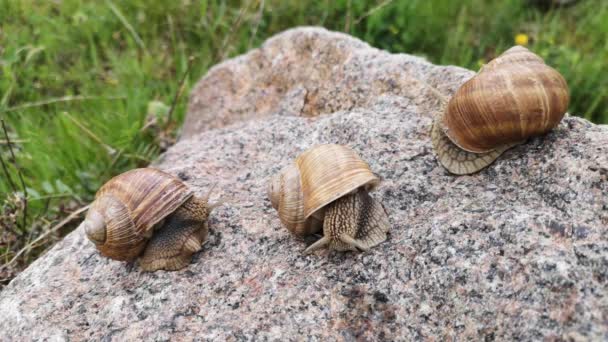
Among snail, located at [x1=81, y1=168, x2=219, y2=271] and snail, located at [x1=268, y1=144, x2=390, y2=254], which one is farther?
snail, located at [x1=81, y1=168, x2=219, y2=271]

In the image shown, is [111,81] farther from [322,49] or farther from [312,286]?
[312,286]

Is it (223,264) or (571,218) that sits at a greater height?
(571,218)

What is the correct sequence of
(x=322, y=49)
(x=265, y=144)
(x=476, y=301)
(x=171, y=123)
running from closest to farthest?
1. (x=476, y=301)
2. (x=265, y=144)
3. (x=322, y=49)
4. (x=171, y=123)

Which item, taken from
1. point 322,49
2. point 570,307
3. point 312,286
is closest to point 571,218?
point 570,307

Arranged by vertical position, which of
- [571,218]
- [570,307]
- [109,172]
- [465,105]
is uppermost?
[465,105]

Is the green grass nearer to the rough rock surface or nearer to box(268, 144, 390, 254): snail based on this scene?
the rough rock surface

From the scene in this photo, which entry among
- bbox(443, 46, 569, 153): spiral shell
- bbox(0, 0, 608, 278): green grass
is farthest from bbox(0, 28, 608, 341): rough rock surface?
bbox(0, 0, 608, 278): green grass
